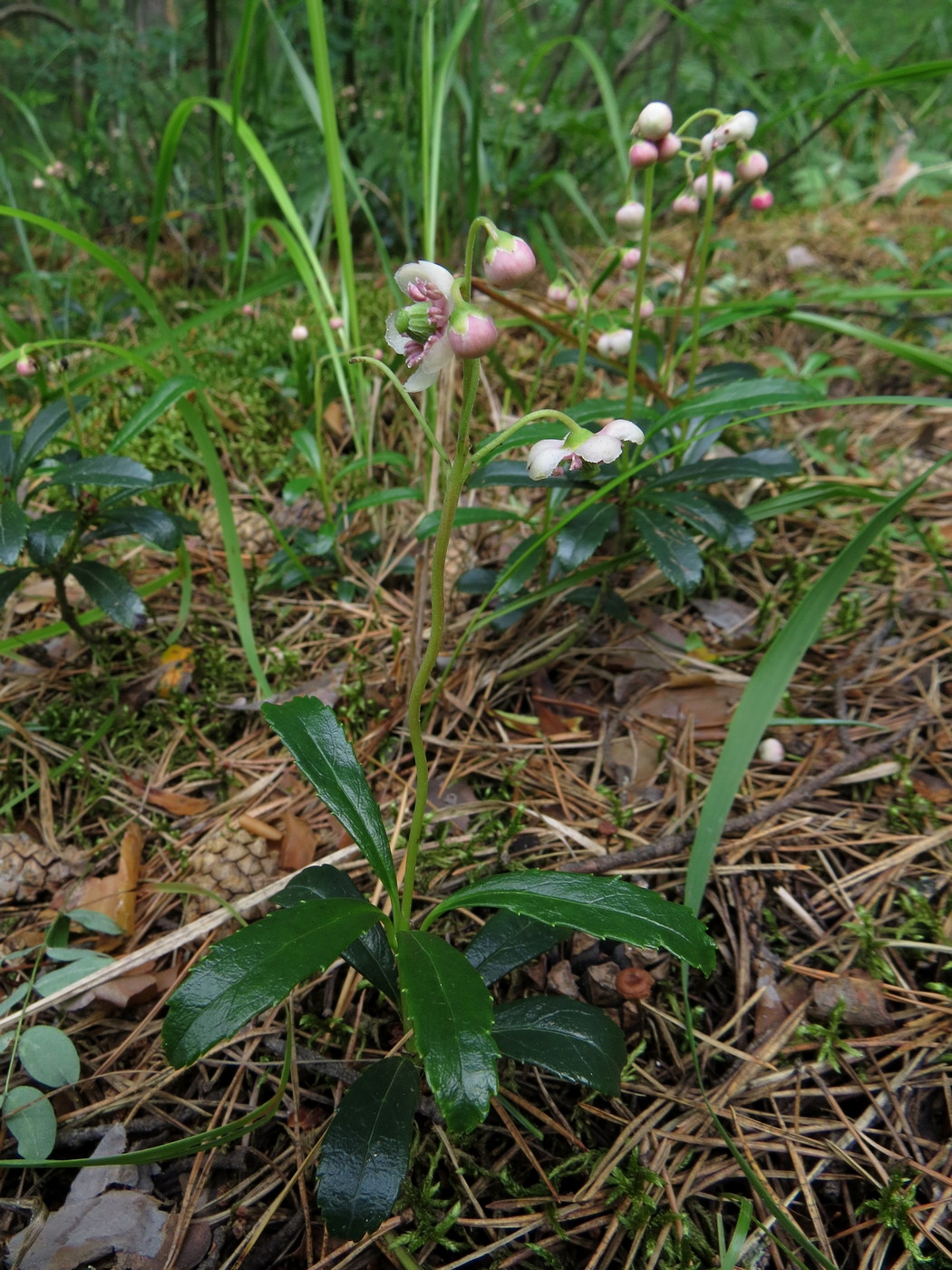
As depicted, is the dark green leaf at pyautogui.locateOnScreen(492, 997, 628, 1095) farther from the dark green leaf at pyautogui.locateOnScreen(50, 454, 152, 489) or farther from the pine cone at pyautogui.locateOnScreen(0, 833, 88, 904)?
Answer: the dark green leaf at pyautogui.locateOnScreen(50, 454, 152, 489)

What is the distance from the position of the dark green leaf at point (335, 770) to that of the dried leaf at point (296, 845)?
1.10 feet

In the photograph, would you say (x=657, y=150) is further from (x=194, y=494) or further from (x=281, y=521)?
(x=194, y=494)

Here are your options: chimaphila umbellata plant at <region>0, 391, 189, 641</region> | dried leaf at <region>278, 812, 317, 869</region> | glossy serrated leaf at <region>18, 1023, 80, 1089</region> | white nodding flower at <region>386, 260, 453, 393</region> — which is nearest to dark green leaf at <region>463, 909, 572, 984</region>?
dried leaf at <region>278, 812, 317, 869</region>

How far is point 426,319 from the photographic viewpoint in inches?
30.9

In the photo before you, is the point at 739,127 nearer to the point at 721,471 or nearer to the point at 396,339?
the point at 721,471

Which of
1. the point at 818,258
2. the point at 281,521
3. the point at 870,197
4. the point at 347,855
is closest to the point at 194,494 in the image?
the point at 281,521

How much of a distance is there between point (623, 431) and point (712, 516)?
0.61 meters

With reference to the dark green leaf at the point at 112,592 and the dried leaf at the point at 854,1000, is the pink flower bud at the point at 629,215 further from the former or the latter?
the dried leaf at the point at 854,1000

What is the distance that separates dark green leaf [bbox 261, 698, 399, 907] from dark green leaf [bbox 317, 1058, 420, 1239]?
0.20 metres

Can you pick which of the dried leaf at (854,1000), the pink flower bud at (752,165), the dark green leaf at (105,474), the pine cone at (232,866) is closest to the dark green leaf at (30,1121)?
the pine cone at (232,866)

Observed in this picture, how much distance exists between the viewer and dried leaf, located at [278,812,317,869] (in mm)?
1206

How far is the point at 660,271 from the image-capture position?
8.70ft

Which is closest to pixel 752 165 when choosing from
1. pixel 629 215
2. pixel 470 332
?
pixel 629 215

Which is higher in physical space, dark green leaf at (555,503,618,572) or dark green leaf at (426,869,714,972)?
dark green leaf at (555,503,618,572)
